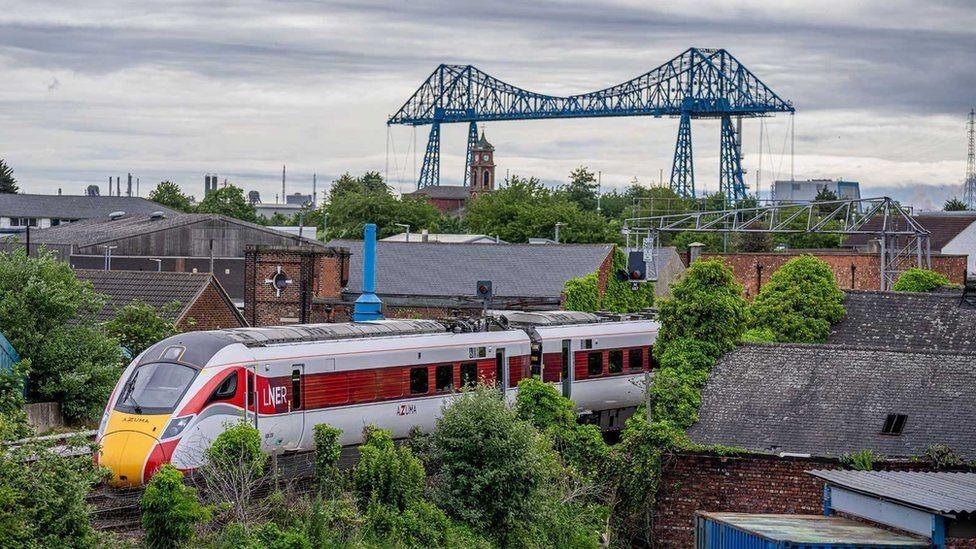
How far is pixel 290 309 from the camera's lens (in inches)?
1855

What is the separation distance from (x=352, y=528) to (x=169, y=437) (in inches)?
136

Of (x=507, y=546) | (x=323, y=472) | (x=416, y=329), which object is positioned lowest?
(x=507, y=546)

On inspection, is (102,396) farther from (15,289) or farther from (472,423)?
(472,423)

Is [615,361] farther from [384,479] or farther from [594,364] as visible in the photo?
[384,479]

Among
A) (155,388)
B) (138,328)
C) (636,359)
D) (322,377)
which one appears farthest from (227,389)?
(636,359)

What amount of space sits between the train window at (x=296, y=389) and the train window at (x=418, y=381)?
335cm

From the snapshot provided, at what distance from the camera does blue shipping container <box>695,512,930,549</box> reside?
70.1ft

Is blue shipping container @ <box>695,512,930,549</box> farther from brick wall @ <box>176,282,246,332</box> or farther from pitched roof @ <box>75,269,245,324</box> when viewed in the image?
pitched roof @ <box>75,269,245,324</box>

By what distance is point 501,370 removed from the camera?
30625 mm

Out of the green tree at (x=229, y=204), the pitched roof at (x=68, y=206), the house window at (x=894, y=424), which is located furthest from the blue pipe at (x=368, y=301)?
the green tree at (x=229, y=204)

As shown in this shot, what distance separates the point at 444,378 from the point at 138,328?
10.6 m

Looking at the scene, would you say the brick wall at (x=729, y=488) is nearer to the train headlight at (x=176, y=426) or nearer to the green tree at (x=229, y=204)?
the train headlight at (x=176, y=426)

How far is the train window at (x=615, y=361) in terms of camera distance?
34.2m

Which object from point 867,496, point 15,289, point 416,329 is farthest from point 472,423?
point 15,289
